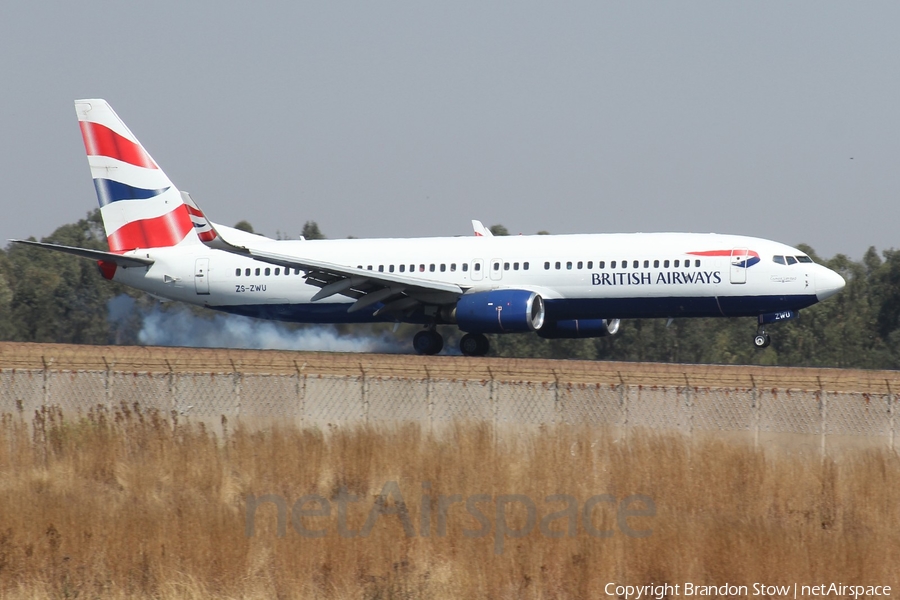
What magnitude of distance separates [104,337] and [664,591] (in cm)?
3506

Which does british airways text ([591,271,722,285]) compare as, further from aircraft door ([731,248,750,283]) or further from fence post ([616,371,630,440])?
fence post ([616,371,630,440])

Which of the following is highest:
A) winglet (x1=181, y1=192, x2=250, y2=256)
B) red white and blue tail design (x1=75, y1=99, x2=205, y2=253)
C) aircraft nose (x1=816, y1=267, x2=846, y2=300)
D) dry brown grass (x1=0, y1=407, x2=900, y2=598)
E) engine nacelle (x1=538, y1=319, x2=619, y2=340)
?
red white and blue tail design (x1=75, y1=99, x2=205, y2=253)

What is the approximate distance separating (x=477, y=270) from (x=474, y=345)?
89.8 inches

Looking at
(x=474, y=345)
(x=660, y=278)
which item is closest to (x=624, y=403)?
(x=660, y=278)

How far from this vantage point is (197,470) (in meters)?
16.8

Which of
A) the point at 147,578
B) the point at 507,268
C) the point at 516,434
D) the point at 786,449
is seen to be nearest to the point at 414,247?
the point at 507,268

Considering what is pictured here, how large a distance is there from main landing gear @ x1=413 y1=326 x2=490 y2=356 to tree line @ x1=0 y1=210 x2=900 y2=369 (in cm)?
1911

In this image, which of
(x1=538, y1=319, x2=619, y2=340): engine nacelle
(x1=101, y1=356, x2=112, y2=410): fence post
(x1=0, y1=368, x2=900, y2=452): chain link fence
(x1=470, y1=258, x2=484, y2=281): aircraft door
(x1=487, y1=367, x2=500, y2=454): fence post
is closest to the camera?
(x1=0, y1=368, x2=900, y2=452): chain link fence

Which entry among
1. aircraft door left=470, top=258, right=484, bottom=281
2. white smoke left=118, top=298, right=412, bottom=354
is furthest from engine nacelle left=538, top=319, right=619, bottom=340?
white smoke left=118, top=298, right=412, bottom=354

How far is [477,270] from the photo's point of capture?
103ft

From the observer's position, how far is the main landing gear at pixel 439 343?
31.8 m

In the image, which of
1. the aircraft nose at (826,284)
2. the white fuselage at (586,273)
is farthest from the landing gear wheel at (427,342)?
the aircraft nose at (826,284)

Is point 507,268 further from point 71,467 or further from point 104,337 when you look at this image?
point 104,337

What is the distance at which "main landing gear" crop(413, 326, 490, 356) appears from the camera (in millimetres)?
31828
